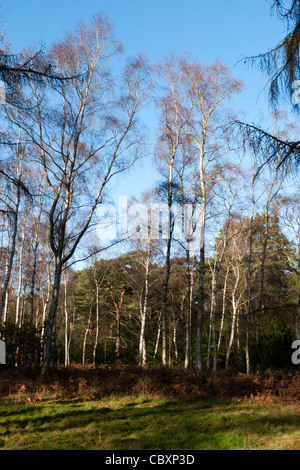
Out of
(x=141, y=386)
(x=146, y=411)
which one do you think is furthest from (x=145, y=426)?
(x=141, y=386)

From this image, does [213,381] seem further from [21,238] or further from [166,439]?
[21,238]

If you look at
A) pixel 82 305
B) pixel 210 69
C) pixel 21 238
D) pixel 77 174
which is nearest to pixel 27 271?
pixel 21 238

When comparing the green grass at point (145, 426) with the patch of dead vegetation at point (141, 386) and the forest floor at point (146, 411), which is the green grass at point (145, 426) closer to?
the forest floor at point (146, 411)

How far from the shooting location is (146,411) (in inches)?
299

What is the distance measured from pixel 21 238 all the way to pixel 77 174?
7671 millimetres

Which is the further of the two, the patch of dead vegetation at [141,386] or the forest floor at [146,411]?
the patch of dead vegetation at [141,386]

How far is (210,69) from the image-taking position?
13.8 metres

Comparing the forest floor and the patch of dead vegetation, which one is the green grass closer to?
the forest floor

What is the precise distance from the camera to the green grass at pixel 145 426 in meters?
5.32

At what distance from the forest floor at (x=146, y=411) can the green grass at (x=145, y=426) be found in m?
0.02

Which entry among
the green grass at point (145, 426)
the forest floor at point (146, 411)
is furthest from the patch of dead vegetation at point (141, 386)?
the green grass at point (145, 426)

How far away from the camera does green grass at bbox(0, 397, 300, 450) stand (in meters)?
5.32

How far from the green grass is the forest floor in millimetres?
15

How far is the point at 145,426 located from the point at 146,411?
3.79 ft
